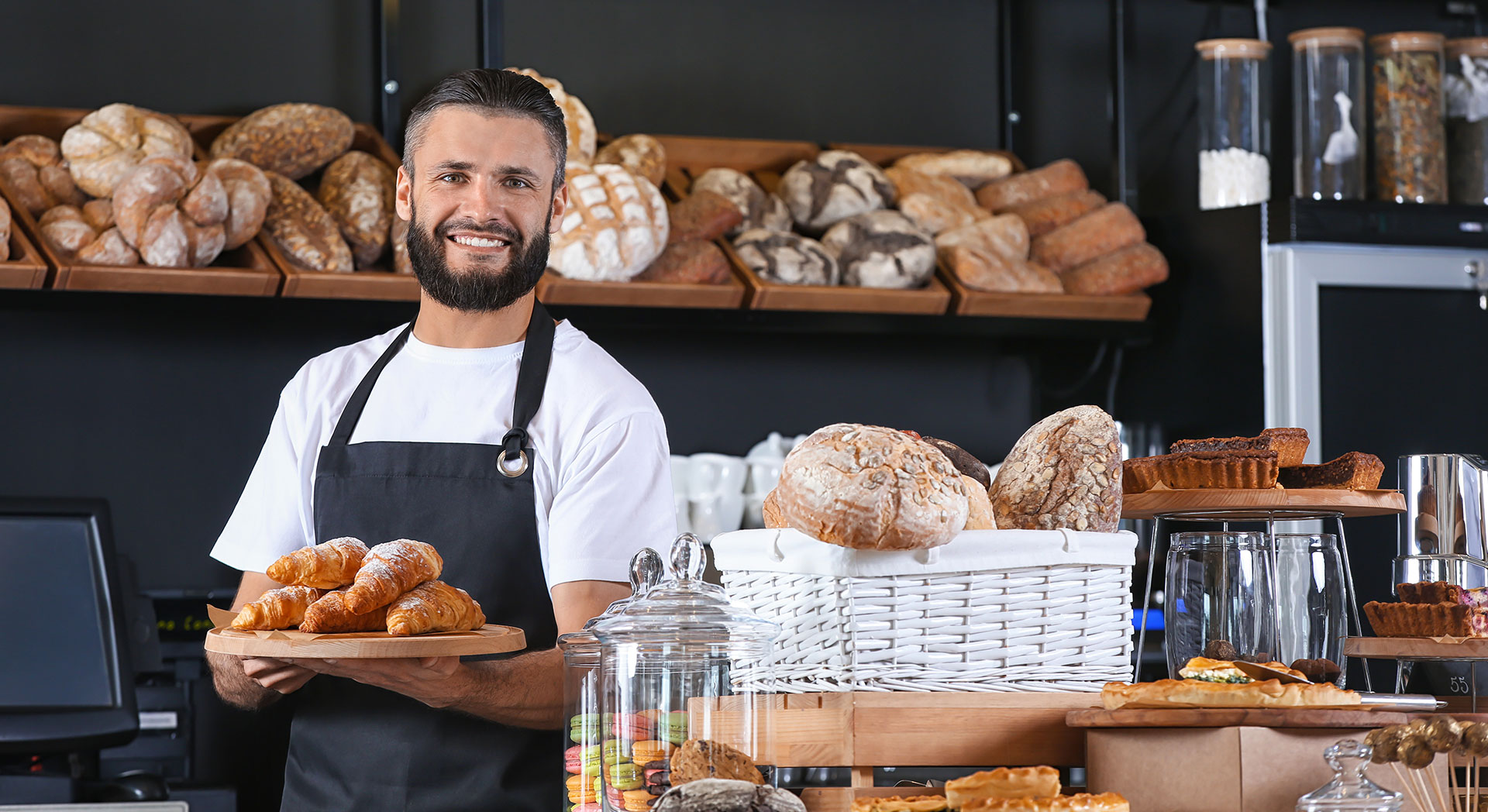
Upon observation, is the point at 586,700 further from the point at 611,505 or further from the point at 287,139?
the point at 287,139

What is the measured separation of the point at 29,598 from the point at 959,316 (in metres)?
1.73

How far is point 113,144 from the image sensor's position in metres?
2.73

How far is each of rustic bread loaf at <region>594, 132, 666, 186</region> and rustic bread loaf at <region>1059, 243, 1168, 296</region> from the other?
86cm

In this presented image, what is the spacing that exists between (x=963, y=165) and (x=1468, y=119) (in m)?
1.03

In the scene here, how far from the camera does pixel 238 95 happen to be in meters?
3.10

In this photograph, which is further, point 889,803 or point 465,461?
point 465,461

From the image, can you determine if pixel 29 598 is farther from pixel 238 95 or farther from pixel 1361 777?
pixel 1361 777

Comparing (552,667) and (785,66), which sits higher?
(785,66)

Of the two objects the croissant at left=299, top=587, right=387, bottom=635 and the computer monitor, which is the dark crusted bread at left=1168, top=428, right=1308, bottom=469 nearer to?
the croissant at left=299, top=587, right=387, bottom=635

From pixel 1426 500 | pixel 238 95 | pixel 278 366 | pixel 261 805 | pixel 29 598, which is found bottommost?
pixel 261 805

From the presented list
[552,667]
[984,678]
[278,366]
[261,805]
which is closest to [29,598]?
[261,805]

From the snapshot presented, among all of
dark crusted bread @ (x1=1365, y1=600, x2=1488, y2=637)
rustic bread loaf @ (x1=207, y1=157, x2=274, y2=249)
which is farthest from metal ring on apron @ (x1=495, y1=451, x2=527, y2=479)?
rustic bread loaf @ (x1=207, y1=157, x2=274, y2=249)

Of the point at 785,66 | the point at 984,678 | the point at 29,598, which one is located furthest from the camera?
the point at 785,66

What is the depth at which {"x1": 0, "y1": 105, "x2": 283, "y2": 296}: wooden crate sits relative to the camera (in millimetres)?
2578
